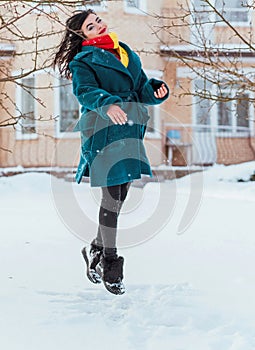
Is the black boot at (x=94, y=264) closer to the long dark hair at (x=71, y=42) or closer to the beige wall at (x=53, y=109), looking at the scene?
the long dark hair at (x=71, y=42)

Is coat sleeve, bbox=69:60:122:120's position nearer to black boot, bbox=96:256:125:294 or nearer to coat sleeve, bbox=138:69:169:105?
coat sleeve, bbox=138:69:169:105

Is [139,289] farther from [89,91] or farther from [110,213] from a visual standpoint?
[89,91]

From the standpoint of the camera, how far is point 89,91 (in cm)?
291

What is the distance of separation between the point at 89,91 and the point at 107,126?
0.70 ft

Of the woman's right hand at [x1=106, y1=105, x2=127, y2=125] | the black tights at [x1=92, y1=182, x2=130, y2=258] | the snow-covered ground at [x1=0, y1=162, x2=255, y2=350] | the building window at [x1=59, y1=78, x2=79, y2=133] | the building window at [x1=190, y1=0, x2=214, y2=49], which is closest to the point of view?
the snow-covered ground at [x1=0, y1=162, x2=255, y2=350]

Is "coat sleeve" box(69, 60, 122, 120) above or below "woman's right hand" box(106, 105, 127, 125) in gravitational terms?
above

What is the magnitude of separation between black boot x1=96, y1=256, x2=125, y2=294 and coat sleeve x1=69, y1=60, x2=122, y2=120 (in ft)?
2.50

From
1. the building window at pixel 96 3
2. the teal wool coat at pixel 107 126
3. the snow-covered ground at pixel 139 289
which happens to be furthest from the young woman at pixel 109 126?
the snow-covered ground at pixel 139 289

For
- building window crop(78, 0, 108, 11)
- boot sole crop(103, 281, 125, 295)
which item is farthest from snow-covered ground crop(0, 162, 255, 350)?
building window crop(78, 0, 108, 11)

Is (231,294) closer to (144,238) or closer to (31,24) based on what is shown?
(144,238)

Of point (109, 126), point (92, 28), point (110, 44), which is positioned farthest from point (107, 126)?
point (92, 28)

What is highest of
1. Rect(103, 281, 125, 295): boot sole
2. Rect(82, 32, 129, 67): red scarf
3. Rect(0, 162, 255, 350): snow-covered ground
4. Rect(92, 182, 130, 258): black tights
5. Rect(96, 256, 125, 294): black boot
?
Rect(82, 32, 129, 67): red scarf

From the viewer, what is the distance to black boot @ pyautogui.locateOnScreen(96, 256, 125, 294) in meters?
2.91

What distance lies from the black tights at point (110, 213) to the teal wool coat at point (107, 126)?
92 millimetres
